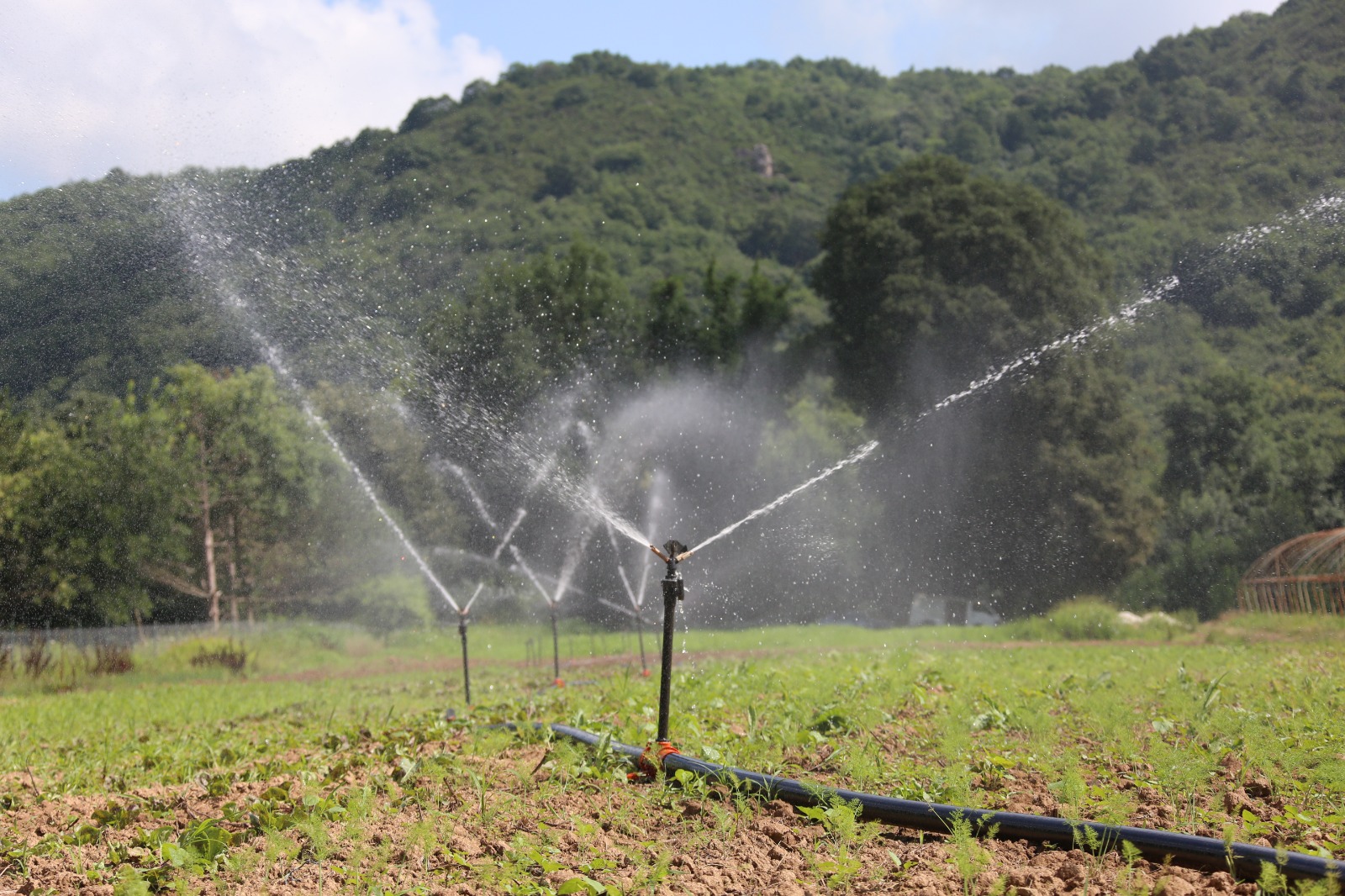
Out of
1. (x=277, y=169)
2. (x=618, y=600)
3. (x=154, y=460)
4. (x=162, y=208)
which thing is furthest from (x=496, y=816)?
(x=618, y=600)

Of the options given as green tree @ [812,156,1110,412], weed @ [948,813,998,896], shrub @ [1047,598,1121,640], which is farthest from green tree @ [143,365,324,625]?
weed @ [948,813,998,896]

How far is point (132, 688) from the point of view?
18078 millimetres

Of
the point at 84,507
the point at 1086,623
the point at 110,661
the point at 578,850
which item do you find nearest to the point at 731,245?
the point at 1086,623

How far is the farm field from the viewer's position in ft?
12.5

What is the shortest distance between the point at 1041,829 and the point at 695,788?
160 cm

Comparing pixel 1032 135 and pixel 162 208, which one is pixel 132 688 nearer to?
pixel 162 208

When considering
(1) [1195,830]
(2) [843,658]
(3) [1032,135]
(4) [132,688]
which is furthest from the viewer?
(3) [1032,135]

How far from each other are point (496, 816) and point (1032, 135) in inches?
2572

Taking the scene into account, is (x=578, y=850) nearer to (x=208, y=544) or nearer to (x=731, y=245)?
(x=208, y=544)

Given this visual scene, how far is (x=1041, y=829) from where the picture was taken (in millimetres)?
3971

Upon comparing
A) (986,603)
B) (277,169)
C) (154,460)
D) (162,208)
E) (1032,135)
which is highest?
(1032,135)

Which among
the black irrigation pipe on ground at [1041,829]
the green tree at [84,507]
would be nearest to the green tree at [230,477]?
the green tree at [84,507]

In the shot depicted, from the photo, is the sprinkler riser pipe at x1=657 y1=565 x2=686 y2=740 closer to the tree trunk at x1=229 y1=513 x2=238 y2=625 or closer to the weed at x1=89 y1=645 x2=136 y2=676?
the weed at x1=89 y1=645 x2=136 y2=676

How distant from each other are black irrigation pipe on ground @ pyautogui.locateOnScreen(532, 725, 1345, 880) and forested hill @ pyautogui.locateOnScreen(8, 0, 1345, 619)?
13833 mm
